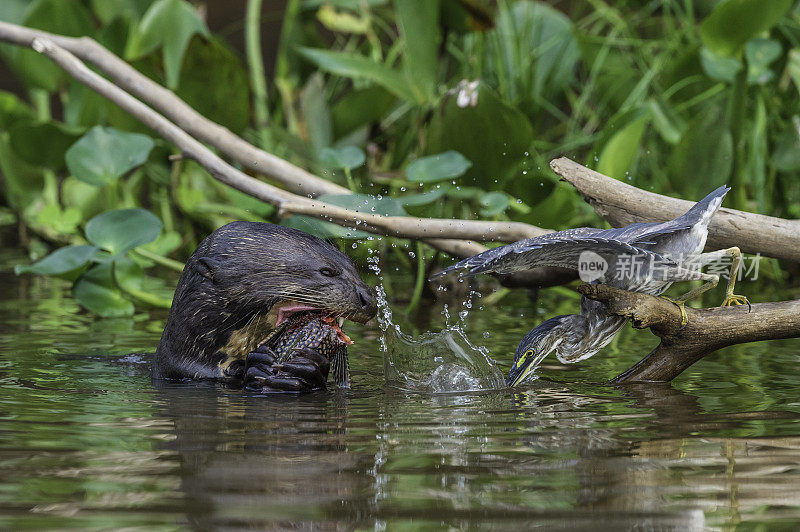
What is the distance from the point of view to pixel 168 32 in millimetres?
5648

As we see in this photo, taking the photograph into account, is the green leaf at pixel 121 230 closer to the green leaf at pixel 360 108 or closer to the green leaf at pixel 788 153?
the green leaf at pixel 360 108

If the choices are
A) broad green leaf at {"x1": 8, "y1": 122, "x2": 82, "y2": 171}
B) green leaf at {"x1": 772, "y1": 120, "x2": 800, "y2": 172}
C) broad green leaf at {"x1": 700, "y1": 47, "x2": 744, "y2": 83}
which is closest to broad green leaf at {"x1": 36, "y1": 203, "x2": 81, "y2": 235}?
broad green leaf at {"x1": 8, "y1": 122, "x2": 82, "y2": 171}

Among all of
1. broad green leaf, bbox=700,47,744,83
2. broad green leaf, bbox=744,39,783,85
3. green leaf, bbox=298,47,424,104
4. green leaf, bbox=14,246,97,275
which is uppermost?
green leaf, bbox=298,47,424,104

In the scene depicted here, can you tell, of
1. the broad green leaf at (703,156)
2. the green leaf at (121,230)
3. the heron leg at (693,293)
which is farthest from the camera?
the broad green leaf at (703,156)

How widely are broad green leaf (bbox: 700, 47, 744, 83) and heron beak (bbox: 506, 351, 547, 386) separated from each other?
2232 millimetres

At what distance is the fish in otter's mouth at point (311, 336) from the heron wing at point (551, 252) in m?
0.47

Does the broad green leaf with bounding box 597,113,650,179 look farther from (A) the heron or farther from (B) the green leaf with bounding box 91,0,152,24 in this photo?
(B) the green leaf with bounding box 91,0,152,24

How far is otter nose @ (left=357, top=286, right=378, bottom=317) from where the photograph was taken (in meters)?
2.93

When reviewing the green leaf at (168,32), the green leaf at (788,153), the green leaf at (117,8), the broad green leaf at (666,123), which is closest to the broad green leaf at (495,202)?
the broad green leaf at (666,123)

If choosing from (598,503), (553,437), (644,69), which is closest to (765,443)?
(553,437)

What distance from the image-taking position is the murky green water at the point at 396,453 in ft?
5.47

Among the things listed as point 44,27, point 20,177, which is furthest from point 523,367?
A: point 20,177

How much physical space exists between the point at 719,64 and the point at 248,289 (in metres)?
2.58

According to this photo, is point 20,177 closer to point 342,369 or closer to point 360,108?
point 360,108
